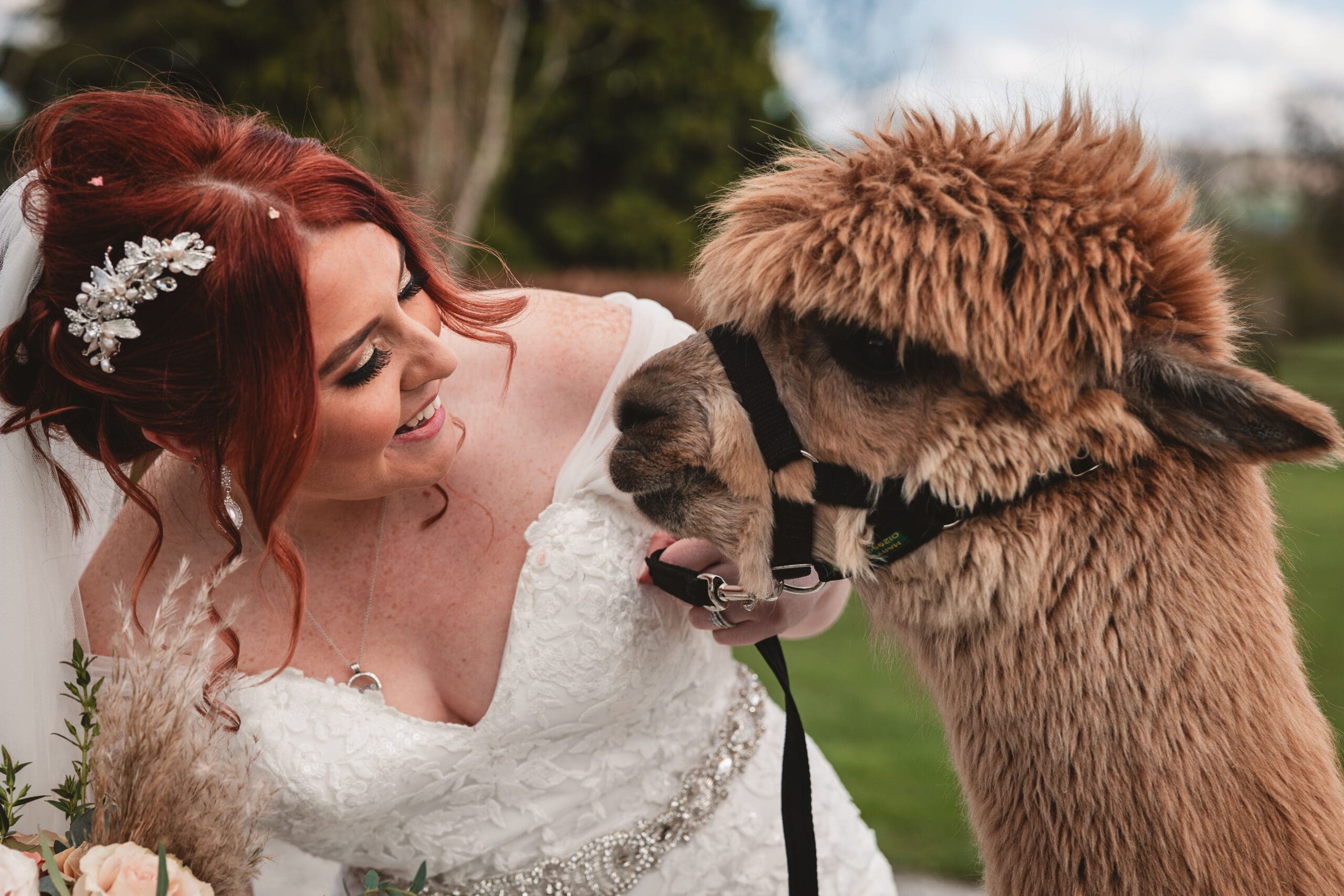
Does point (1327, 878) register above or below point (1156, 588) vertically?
below

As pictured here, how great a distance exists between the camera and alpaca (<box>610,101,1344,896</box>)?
138cm

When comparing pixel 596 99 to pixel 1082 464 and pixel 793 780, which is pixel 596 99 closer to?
pixel 793 780

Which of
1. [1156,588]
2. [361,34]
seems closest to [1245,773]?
[1156,588]

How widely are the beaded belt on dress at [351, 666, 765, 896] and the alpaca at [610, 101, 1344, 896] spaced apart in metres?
0.70

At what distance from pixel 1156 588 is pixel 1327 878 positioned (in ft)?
1.46

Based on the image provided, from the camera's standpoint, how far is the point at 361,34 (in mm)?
10109

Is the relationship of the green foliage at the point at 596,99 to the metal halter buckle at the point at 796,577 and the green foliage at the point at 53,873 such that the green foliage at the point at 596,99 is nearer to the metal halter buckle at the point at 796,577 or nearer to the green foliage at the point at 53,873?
the metal halter buckle at the point at 796,577

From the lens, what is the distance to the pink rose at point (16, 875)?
1.12m

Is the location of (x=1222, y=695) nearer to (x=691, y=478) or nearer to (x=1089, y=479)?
(x=1089, y=479)

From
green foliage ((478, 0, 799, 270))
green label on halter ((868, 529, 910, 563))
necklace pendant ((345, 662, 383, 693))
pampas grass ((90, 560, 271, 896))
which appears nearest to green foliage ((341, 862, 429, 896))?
pampas grass ((90, 560, 271, 896))

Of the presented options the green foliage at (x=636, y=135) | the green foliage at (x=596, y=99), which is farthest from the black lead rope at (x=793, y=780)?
the green foliage at (x=636, y=135)

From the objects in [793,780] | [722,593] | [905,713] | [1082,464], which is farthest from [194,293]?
[905,713]

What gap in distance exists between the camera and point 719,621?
5.90ft

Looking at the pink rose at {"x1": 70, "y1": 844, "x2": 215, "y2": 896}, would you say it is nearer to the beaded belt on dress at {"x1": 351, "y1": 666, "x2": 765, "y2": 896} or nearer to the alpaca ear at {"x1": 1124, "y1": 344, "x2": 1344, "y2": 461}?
the beaded belt on dress at {"x1": 351, "y1": 666, "x2": 765, "y2": 896}
